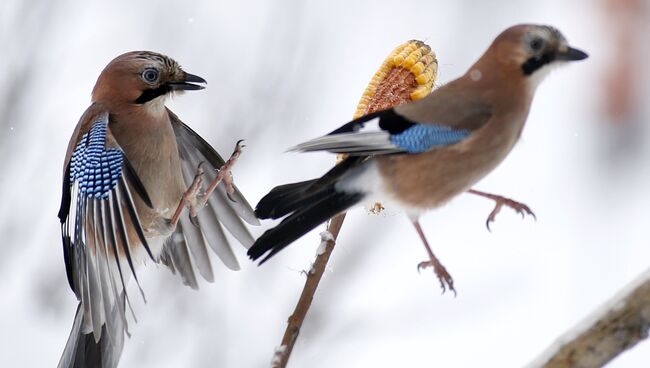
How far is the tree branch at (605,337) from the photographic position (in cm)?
155

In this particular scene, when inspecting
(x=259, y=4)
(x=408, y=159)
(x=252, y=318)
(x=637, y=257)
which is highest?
(x=259, y=4)

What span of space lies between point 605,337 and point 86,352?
1422 millimetres

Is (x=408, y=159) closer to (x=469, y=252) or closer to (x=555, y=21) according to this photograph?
(x=469, y=252)

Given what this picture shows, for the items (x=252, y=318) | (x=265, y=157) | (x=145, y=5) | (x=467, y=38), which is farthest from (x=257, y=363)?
(x=145, y=5)

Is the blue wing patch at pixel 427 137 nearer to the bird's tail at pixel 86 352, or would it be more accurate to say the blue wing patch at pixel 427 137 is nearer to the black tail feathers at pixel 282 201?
the black tail feathers at pixel 282 201

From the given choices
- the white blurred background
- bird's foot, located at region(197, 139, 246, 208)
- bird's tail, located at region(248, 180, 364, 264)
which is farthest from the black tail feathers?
the white blurred background

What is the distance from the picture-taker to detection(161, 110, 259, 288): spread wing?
2484mm

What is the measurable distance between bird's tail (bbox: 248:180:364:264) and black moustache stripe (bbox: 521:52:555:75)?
371mm

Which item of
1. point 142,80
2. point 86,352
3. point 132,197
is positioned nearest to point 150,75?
point 142,80

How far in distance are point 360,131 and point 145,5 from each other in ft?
11.3

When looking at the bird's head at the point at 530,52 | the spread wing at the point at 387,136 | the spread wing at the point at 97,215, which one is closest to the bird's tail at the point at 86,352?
the spread wing at the point at 97,215

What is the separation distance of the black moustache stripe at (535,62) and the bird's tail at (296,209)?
37 cm

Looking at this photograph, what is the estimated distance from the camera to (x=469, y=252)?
164 inches

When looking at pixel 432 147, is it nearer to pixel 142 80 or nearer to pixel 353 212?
pixel 142 80
